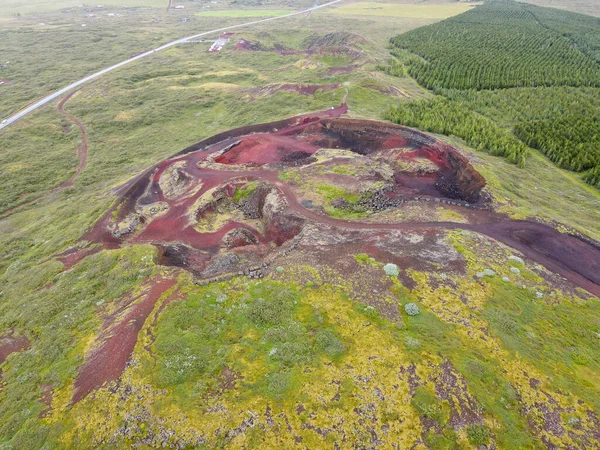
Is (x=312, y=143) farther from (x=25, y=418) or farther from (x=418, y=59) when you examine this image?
(x=418, y=59)

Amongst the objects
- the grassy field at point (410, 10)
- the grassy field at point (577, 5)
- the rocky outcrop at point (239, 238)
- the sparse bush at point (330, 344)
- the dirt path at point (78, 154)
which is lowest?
the dirt path at point (78, 154)

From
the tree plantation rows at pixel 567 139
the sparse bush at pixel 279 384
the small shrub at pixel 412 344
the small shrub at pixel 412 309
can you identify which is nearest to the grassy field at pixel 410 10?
the tree plantation rows at pixel 567 139

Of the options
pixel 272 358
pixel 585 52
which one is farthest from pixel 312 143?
pixel 585 52

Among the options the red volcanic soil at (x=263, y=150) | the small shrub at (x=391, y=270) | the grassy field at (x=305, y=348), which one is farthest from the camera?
the red volcanic soil at (x=263, y=150)

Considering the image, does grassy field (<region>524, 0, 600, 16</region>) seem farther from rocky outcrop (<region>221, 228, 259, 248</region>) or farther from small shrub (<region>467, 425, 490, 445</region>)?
small shrub (<region>467, 425, 490, 445</region>)

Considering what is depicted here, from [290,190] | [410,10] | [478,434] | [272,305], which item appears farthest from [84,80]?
[410,10]

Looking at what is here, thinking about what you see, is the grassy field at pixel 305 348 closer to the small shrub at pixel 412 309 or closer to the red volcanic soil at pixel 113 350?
the small shrub at pixel 412 309

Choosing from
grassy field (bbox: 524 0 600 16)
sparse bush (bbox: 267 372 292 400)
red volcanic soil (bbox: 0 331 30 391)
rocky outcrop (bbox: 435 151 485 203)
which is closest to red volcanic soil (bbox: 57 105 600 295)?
rocky outcrop (bbox: 435 151 485 203)
